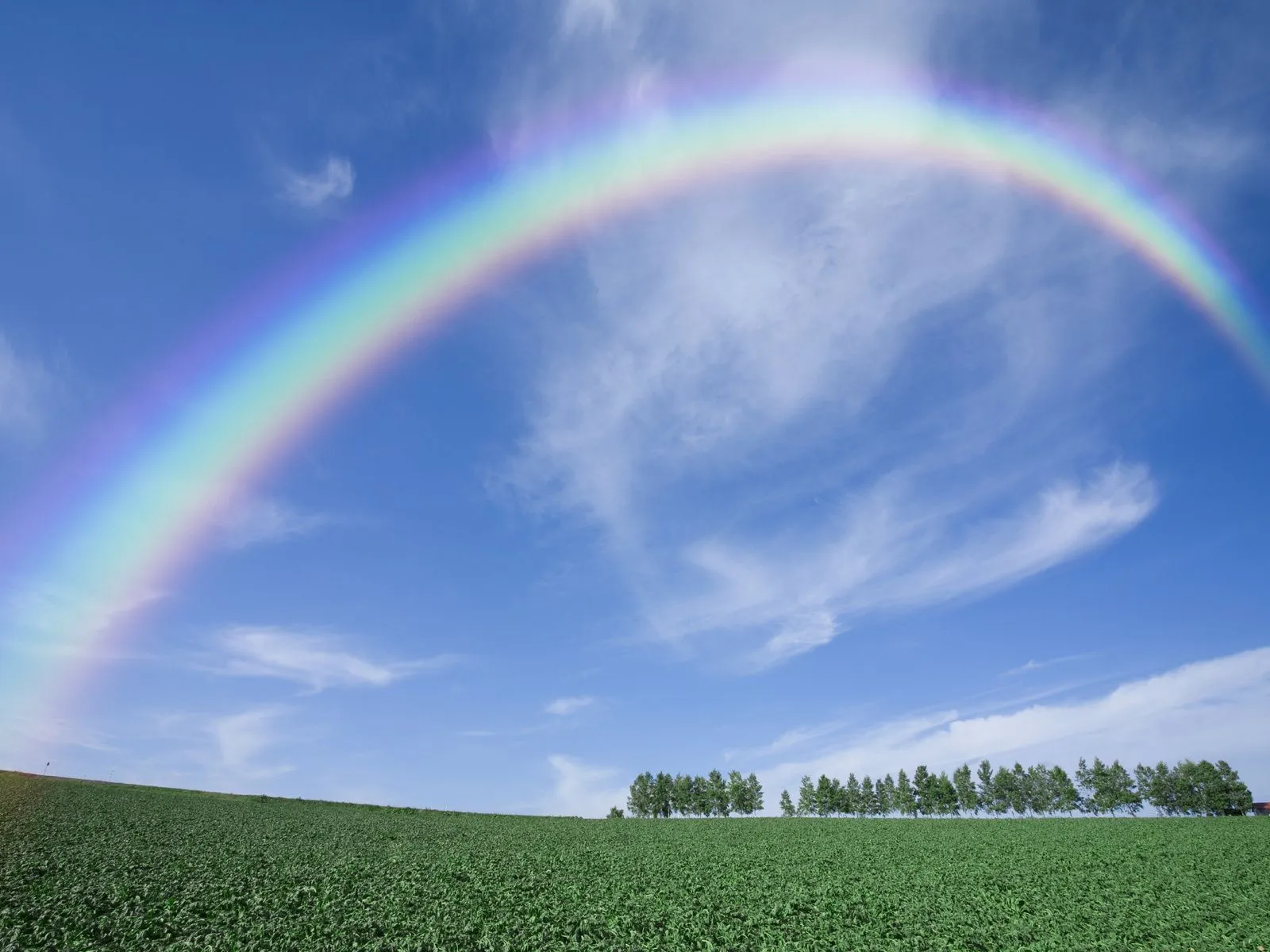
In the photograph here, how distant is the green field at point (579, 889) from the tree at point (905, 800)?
104 meters

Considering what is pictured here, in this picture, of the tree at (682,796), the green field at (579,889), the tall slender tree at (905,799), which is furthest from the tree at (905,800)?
the green field at (579,889)

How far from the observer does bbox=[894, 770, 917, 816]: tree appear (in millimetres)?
166250

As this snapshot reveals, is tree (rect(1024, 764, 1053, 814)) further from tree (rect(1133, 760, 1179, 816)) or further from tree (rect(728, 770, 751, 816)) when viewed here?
tree (rect(728, 770, 751, 816))

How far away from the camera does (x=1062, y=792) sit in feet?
513

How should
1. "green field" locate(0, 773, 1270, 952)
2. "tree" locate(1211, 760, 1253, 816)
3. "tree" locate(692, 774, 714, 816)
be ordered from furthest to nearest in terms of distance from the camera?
"tree" locate(692, 774, 714, 816), "tree" locate(1211, 760, 1253, 816), "green field" locate(0, 773, 1270, 952)

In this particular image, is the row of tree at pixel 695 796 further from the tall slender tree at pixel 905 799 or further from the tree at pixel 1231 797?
the tree at pixel 1231 797

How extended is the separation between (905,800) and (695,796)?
54.3m

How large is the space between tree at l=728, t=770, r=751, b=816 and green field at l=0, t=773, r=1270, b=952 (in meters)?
105

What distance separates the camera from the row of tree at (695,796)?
16862 centimetres

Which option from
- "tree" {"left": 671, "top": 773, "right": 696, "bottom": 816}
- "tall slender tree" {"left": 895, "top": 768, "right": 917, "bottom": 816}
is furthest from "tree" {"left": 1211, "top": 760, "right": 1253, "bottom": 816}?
"tree" {"left": 671, "top": 773, "right": 696, "bottom": 816}

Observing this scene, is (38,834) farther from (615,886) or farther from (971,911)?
(971,911)

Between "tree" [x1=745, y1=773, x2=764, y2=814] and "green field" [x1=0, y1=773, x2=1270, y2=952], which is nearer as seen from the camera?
"green field" [x1=0, y1=773, x2=1270, y2=952]

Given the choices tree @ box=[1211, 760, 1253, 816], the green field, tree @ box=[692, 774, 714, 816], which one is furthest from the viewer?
tree @ box=[692, 774, 714, 816]

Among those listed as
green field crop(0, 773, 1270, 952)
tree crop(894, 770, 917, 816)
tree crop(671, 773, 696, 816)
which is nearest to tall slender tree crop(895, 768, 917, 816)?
tree crop(894, 770, 917, 816)
